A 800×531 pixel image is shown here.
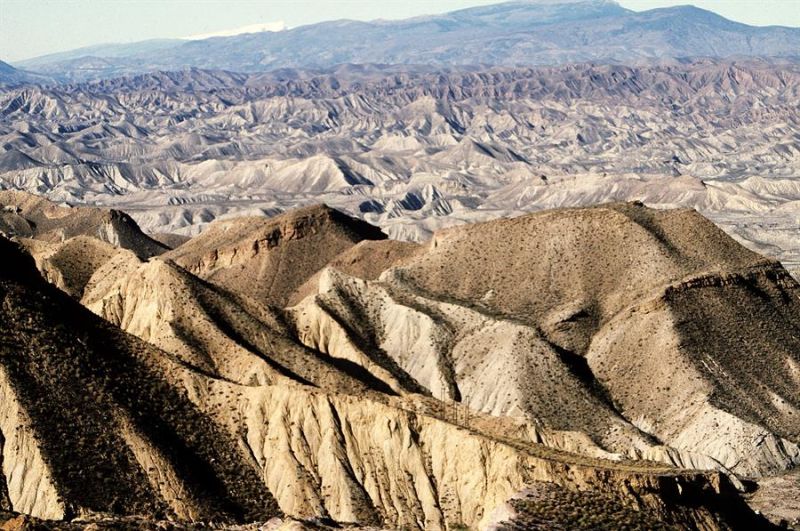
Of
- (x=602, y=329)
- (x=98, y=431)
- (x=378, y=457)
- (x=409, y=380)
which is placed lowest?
(x=409, y=380)

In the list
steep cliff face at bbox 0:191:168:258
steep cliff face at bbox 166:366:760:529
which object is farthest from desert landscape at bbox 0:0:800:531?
steep cliff face at bbox 0:191:168:258

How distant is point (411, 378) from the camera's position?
77.8m

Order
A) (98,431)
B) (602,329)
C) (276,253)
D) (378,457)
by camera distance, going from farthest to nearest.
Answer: (276,253) → (602,329) → (378,457) → (98,431)

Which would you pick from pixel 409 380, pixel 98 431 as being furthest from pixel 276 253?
pixel 98 431

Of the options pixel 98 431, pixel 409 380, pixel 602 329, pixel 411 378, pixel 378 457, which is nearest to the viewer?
pixel 98 431

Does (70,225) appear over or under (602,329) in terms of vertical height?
under

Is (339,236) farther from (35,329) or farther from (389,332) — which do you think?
(35,329)

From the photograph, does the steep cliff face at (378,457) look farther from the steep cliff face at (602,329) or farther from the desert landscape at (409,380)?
the steep cliff face at (602,329)

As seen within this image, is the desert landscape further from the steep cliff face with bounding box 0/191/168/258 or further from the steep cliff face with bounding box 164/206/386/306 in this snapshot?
the steep cliff face with bounding box 0/191/168/258

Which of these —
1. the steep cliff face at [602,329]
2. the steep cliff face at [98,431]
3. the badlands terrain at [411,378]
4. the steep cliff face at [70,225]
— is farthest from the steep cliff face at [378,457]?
the steep cliff face at [70,225]

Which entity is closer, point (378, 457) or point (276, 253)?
point (378, 457)

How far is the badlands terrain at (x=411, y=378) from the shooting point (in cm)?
4781

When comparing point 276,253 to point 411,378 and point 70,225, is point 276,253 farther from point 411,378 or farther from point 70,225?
point 70,225

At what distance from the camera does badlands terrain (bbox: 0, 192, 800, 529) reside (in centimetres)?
4781
